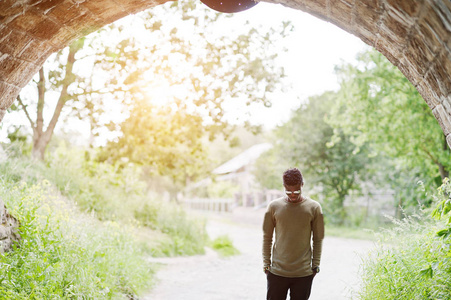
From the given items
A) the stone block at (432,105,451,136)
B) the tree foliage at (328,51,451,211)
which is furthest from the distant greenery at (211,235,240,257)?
the stone block at (432,105,451,136)

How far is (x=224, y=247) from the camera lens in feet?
47.6

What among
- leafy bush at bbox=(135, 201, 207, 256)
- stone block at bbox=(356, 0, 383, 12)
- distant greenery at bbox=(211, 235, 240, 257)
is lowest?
distant greenery at bbox=(211, 235, 240, 257)

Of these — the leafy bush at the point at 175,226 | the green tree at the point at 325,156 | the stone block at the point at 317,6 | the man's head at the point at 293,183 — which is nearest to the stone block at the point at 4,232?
the man's head at the point at 293,183

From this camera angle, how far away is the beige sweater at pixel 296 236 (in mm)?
4125

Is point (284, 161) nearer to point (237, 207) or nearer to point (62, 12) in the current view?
point (237, 207)

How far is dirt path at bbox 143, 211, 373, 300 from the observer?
7.91m

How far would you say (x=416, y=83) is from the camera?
3.55m

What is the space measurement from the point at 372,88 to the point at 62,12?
505 inches

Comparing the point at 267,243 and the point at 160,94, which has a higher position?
the point at 160,94

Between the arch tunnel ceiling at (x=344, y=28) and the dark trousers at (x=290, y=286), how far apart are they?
1.80 metres

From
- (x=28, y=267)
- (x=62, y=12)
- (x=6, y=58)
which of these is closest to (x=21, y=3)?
(x=62, y=12)

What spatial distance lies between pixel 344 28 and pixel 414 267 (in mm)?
2748

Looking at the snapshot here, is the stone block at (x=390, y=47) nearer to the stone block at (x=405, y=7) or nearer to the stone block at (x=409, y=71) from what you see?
the stone block at (x=409, y=71)

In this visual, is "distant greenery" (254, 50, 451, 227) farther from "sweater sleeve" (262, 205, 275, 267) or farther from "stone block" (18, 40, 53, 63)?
"stone block" (18, 40, 53, 63)
